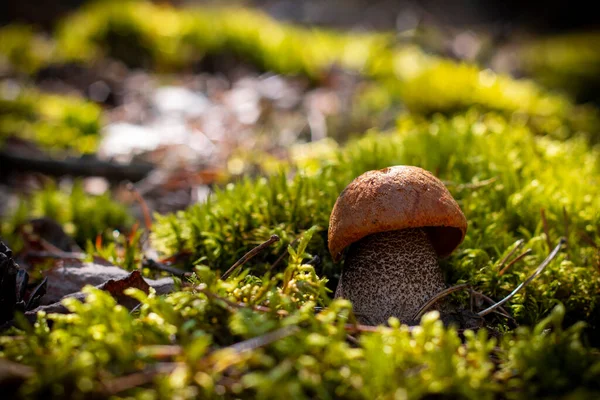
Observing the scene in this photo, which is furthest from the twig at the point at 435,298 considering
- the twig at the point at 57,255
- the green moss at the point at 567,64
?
the green moss at the point at 567,64

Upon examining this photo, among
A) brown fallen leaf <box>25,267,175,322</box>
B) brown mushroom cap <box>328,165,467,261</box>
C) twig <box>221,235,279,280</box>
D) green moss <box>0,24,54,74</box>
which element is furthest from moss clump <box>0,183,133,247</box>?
green moss <box>0,24,54,74</box>

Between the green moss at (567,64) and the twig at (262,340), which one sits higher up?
the green moss at (567,64)

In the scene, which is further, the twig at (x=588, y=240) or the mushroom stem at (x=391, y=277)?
the twig at (x=588, y=240)

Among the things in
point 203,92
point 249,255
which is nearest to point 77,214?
point 249,255

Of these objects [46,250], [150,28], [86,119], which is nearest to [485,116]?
[46,250]

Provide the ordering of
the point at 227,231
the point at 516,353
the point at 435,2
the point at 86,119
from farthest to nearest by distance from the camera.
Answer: the point at 435,2
the point at 86,119
the point at 227,231
the point at 516,353

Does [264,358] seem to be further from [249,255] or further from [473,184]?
[473,184]

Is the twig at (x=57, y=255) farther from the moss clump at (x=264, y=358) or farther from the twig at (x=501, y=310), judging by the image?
the twig at (x=501, y=310)

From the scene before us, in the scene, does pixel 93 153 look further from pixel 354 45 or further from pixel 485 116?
pixel 354 45
